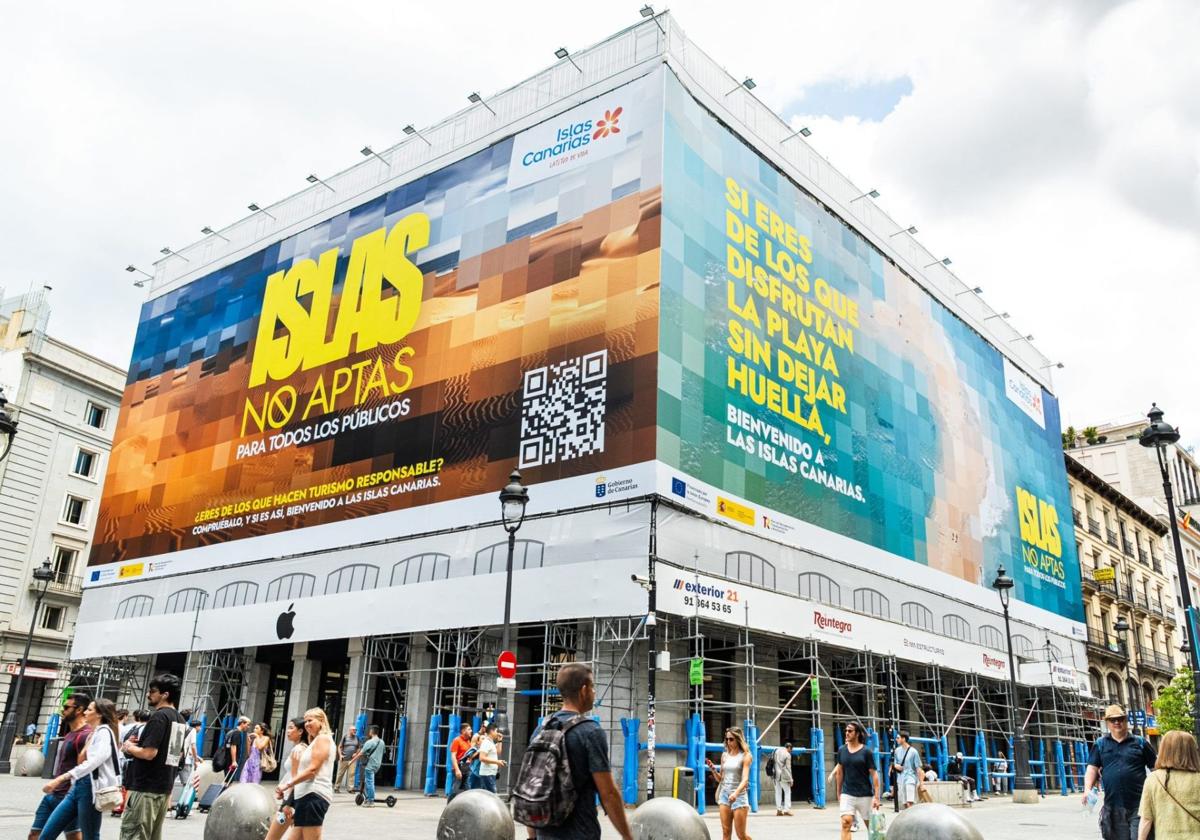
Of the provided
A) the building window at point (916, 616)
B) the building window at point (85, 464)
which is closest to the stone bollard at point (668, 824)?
the building window at point (916, 616)

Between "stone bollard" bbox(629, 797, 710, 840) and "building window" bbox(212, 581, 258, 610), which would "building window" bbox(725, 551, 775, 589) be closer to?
"stone bollard" bbox(629, 797, 710, 840)

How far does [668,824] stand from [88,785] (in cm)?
533

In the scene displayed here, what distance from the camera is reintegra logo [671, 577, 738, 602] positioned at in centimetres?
2108

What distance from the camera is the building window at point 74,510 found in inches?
1720

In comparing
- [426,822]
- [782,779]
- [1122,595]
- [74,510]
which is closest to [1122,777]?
[426,822]

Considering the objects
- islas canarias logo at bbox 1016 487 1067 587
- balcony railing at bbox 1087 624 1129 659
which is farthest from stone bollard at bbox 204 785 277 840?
balcony railing at bbox 1087 624 1129 659

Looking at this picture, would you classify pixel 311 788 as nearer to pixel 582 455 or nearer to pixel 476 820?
pixel 476 820

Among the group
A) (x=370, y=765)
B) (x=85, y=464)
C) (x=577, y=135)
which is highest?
(x=577, y=135)

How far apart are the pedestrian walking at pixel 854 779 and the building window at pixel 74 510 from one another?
4220cm

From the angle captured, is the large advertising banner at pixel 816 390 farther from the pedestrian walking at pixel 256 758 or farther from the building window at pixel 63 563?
the building window at pixel 63 563

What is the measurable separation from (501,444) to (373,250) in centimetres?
976

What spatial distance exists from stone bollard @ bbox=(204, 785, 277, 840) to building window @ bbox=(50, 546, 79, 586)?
39495mm

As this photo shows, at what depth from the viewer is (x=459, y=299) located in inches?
1093

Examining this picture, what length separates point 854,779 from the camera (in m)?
11.6
